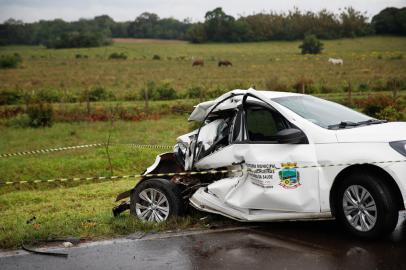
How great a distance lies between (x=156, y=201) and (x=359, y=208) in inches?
108

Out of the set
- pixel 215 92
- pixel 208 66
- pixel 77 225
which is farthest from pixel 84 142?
pixel 208 66

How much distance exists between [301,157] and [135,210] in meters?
2.52

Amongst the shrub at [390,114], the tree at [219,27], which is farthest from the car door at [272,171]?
the tree at [219,27]

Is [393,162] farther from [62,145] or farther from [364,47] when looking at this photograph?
[364,47]

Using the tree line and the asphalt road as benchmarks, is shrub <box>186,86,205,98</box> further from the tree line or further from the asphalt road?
the tree line

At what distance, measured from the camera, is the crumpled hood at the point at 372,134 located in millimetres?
7055

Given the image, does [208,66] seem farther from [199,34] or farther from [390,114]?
[390,114]

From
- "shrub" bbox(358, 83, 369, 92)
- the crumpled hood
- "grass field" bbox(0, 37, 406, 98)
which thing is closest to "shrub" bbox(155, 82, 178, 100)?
"grass field" bbox(0, 37, 406, 98)

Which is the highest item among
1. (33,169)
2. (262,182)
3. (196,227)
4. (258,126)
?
(258,126)

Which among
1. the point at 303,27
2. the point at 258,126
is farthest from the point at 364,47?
the point at 258,126

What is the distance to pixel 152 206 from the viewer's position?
850cm

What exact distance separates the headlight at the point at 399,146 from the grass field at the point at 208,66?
103ft

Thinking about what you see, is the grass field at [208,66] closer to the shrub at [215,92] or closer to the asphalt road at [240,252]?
the shrub at [215,92]

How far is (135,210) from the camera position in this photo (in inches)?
339
